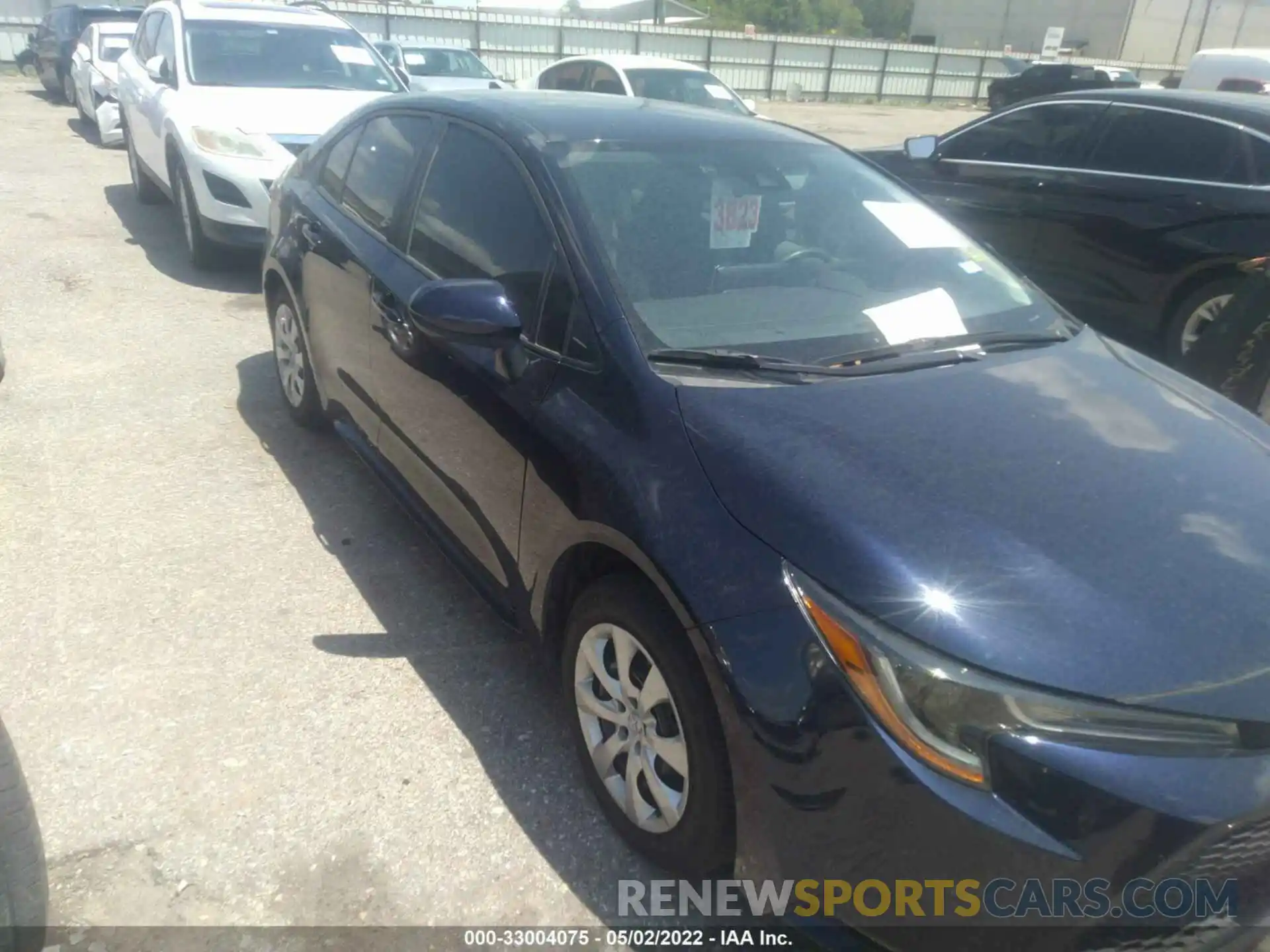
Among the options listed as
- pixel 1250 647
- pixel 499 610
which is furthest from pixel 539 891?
pixel 1250 647

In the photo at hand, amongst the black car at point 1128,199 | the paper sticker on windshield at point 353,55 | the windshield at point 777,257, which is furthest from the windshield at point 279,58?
the windshield at point 777,257

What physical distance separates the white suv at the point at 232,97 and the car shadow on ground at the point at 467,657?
2.82m

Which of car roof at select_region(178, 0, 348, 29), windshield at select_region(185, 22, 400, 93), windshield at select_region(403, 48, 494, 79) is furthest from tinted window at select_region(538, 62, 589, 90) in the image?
windshield at select_region(185, 22, 400, 93)

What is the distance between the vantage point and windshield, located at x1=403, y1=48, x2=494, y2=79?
14.8 m

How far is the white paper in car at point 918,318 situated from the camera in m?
2.75

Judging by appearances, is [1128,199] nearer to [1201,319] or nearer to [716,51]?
[1201,319]

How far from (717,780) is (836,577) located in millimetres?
498

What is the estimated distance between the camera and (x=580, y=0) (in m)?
60.4

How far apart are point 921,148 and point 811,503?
Result: 5607mm

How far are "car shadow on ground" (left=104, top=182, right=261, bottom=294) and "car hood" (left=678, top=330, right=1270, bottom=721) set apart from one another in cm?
561

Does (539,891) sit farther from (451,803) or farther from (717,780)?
(717,780)

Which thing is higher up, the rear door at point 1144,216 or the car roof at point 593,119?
the car roof at point 593,119

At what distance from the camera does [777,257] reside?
2.93 metres

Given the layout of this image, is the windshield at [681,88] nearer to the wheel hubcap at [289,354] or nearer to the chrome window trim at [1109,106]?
the chrome window trim at [1109,106]
